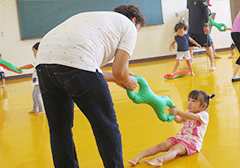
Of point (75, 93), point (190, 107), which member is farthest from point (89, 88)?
point (190, 107)

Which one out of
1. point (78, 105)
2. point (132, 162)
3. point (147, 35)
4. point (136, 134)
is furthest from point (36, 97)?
point (147, 35)

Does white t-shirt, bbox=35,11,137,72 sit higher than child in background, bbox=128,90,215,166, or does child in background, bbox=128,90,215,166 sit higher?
white t-shirt, bbox=35,11,137,72

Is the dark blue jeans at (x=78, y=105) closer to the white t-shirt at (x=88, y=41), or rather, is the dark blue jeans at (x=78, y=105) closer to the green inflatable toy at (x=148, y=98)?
the white t-shirt at (x=88, y=41)

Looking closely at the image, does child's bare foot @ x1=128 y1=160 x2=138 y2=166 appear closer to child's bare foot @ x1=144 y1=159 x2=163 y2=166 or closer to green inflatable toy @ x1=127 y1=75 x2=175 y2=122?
child's bare foot @ x1=144 y1=159 x2=163 y2=166

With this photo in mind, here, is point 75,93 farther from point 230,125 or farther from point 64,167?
point 230,125

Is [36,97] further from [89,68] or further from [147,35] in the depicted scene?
[147,35]

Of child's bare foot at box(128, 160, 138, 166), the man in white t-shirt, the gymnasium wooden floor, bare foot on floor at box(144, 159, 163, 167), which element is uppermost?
the man in white t-shirt

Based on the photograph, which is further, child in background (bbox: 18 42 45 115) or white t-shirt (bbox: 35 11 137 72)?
child in background (bbox: 18 42 45 115)

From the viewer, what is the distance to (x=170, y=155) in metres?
1.76

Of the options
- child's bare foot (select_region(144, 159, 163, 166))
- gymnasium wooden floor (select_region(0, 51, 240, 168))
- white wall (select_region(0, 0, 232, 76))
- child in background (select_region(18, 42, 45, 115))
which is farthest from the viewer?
white wall (select_region(0, 0, 232, 76))

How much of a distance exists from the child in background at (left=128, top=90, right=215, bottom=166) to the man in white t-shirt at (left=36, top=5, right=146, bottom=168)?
533 millimetres

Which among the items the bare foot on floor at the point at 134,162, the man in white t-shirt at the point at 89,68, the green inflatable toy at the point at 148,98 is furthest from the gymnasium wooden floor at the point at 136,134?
the man in white t-shirt at the point at 89,68

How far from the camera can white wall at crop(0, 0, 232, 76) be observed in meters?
8.39

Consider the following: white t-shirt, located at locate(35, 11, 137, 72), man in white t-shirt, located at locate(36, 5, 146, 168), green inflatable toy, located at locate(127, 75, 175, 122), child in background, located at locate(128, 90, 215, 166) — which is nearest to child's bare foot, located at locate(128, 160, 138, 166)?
child in background, located at locate(128, 90, 215, 166)
